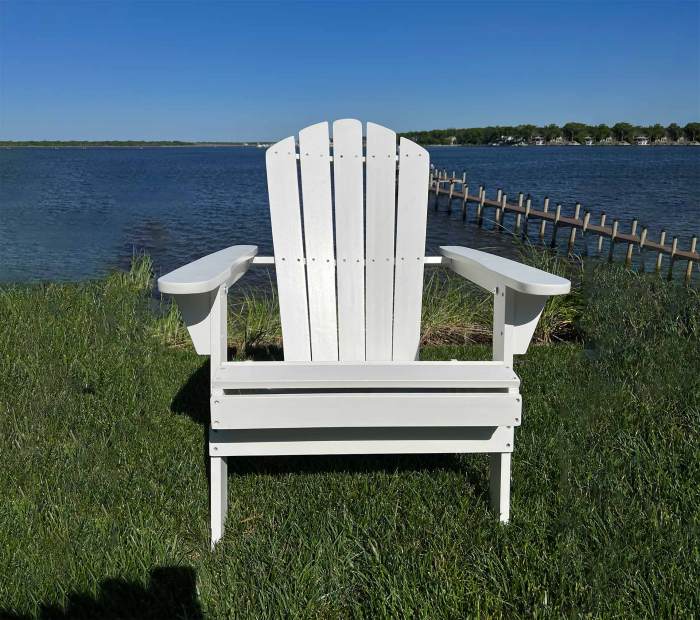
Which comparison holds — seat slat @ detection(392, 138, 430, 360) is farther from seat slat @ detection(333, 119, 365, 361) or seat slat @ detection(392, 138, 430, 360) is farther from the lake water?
the lake water

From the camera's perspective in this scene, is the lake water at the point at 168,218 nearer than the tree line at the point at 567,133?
Yes

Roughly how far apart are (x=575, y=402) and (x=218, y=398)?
1851mm

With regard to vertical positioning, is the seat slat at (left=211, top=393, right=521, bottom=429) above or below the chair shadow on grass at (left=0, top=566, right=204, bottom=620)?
above

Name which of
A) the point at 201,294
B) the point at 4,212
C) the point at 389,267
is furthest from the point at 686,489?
the point at 4,212

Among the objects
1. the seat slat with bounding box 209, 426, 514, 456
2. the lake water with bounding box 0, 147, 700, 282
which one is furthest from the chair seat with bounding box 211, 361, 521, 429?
the lake water with bounding box 0, 147, 700, 282

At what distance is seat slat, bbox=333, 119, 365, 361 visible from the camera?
2.61m

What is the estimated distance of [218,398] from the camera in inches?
70.6

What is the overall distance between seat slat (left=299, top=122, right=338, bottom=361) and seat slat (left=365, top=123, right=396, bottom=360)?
0.15m

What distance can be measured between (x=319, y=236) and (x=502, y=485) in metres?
1.19

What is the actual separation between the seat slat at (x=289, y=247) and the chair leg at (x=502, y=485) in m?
0.89

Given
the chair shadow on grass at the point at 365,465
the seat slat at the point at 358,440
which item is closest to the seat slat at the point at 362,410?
the seat slat at the point at 358,440

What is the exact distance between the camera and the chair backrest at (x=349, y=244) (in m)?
2.58

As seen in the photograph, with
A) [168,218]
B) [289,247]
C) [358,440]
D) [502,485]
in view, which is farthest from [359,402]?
[168,218]

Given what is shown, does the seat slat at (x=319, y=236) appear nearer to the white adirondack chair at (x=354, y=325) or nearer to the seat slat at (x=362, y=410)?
the white adirondack chair at (x=354, y=325)
